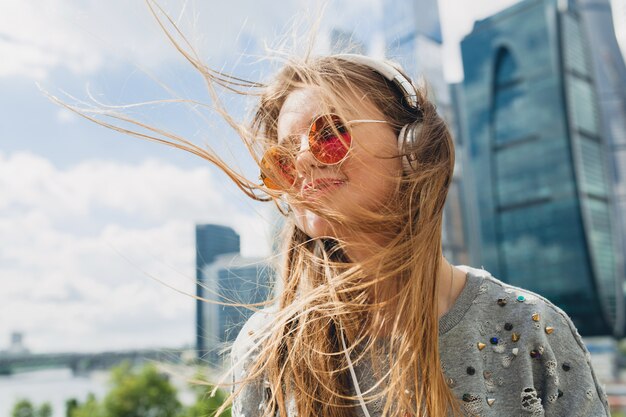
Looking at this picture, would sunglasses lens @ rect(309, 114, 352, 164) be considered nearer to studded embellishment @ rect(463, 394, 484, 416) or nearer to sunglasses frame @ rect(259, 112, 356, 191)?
sunglasses frame @ rect(259, 112, 356, 191)

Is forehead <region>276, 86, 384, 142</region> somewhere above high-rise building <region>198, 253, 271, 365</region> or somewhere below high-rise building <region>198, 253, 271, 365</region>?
above

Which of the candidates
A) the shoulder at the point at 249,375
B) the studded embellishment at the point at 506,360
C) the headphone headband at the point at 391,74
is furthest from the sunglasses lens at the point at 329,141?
the studded embellishment at the point at 506,360

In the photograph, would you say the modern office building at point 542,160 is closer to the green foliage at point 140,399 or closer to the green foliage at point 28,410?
the green foliage at point 140,399

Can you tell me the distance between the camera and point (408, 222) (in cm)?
88

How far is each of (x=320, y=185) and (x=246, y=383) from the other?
1.19ft

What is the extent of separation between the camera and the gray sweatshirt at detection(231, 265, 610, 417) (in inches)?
33.4

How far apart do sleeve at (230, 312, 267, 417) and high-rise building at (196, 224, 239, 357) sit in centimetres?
9

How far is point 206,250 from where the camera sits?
138 cm

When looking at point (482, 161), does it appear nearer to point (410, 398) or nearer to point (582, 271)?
point (582, 271)

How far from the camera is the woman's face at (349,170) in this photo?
A: 0.87 m

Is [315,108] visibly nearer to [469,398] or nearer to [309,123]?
[309,123]

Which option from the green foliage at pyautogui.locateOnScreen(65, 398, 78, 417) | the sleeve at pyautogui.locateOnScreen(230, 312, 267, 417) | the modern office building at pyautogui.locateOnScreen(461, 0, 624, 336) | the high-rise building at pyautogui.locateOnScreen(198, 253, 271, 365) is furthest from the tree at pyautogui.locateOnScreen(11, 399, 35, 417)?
the sleeve at pyautogui.locateOnScreen(230, 312, 267, 417)

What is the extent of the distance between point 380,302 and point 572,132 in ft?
117

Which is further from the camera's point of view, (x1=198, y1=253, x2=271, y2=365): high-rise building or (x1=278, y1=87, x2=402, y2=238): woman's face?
(x1=198, y1=253, x2=271, y2=365): high-rise building
